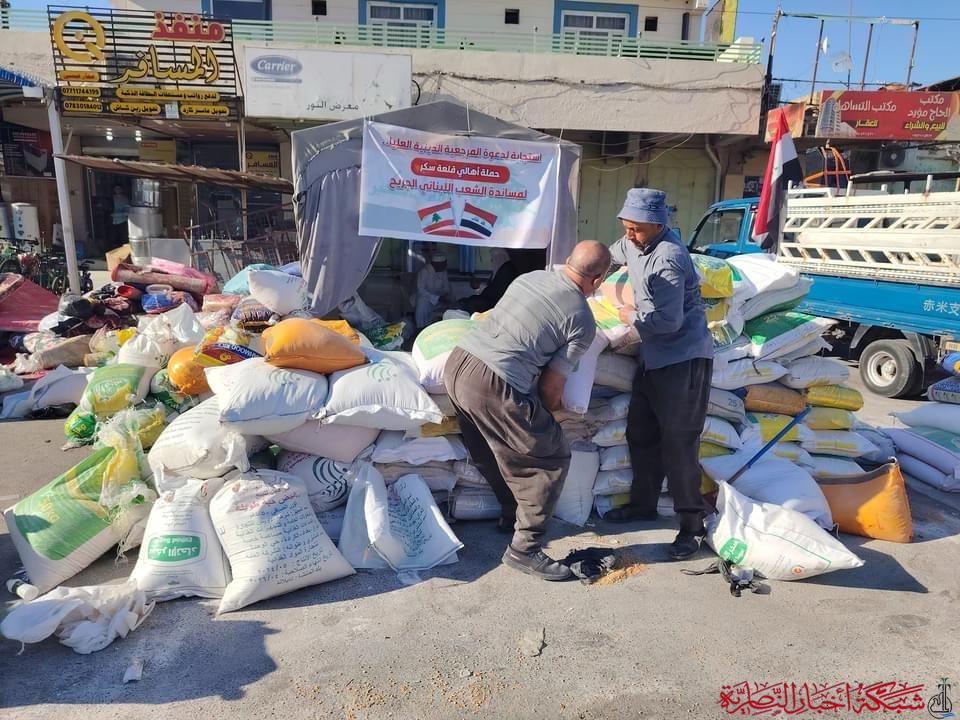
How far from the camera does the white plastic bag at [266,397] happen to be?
10.9 feet

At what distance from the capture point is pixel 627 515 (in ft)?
12.5

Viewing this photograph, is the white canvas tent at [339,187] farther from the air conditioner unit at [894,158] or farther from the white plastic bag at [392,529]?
the air conditioner unit at [894,158]

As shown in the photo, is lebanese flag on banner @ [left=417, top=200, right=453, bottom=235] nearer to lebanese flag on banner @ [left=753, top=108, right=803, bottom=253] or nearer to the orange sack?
the orange sack

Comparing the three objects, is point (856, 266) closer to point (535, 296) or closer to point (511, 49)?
point (535, 296)

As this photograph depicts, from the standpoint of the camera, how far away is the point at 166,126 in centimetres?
1271

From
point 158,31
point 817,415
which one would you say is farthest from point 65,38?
point 817,415

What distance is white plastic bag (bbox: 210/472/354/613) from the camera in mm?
Result: 2822

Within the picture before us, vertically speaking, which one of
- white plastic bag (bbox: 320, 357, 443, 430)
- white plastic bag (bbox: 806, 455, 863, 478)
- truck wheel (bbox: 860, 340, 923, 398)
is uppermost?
white plastic bag (bbox: 320, 357, 443, 430)

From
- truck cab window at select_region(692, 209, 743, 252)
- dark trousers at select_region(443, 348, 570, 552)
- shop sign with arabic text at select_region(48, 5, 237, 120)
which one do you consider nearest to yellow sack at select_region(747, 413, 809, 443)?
dark trousers at select_region(443, 348, 570, 552)

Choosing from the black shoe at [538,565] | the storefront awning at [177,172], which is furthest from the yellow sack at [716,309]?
the storefront awning at [177,172]

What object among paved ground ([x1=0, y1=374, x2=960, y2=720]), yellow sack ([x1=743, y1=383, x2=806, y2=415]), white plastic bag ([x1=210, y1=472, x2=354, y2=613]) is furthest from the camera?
yellow sack ([x1=743, y1=383, x2=806, y2=415])

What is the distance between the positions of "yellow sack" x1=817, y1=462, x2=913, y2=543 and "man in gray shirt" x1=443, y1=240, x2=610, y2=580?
5.56 feet

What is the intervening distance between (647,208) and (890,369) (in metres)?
5.10

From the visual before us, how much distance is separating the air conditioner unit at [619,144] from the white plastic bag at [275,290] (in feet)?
34.3
